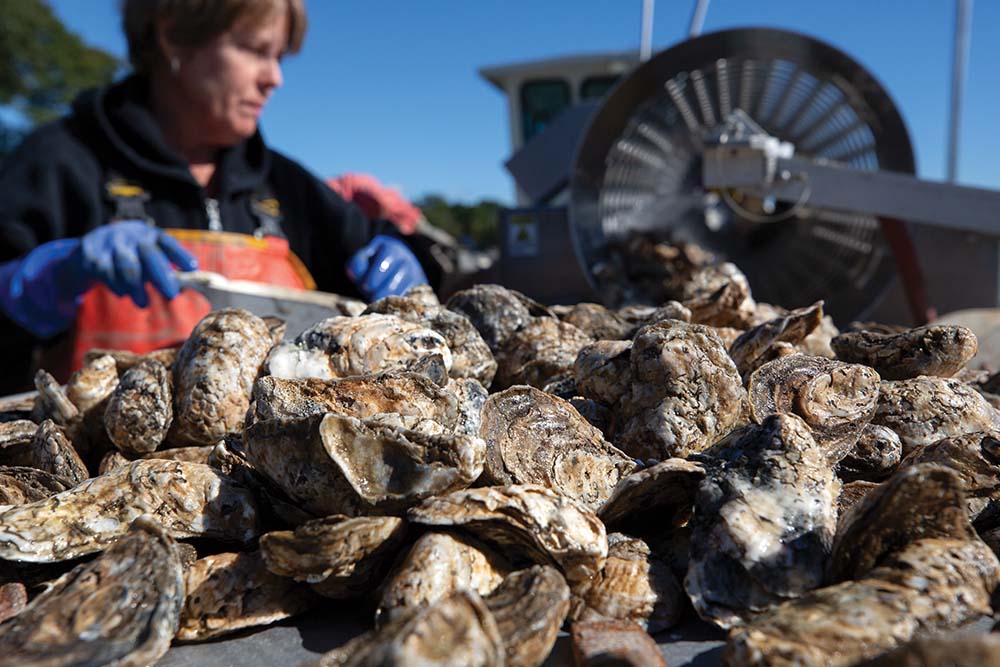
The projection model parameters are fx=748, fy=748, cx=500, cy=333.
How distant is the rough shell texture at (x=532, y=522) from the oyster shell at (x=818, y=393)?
0.41 metres

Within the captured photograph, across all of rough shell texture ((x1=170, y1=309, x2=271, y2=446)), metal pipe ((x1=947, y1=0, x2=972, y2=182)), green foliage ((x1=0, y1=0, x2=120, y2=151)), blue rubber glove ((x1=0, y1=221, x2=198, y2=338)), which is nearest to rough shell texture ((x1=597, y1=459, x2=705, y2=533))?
rough shell texture ((x1=170, y1=309, x2=271, y2=446))

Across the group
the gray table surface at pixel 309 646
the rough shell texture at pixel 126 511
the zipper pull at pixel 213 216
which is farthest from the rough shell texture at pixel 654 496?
the zipper pull at pixel 213 216

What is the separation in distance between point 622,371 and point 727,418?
0.63ft

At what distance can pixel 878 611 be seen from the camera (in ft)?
2.46

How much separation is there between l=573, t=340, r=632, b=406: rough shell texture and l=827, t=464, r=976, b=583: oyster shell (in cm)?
46

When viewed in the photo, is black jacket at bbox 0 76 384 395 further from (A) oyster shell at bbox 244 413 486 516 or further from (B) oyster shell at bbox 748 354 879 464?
(B) oyster shell at bbox 748 354 879 464

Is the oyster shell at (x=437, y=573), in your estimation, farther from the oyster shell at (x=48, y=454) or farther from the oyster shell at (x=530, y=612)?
the oyster shell at (x=48, y=454)

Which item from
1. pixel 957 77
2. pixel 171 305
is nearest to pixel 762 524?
pixel 171 305

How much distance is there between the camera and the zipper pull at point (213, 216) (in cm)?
366

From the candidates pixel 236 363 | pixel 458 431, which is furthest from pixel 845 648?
Answer: pixel 236 363

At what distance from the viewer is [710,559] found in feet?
2.92

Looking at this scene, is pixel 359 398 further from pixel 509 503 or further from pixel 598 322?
pixel 598 322

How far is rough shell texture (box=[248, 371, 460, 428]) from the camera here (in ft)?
3.59

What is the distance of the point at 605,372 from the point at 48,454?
3.01ft
